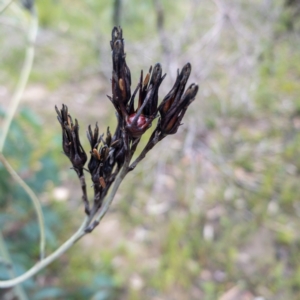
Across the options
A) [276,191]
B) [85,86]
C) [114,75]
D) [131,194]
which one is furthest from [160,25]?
[114,75]

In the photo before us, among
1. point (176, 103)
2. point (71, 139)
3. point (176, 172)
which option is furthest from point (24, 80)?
point (176, 172)

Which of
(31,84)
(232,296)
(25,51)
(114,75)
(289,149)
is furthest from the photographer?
(25,51)

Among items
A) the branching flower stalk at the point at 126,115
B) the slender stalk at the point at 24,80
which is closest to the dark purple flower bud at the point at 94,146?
the branching flower stalk at the point at 126,115

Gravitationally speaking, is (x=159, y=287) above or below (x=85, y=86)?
below

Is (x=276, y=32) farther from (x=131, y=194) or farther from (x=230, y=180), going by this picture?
(x=131, y=194)

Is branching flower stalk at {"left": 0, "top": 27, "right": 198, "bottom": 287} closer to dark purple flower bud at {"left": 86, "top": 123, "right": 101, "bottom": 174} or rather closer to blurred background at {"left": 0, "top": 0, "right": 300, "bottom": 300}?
dark purple flower bud at {"left": 86, "top": 123, "right": 101, "bottom": 174}

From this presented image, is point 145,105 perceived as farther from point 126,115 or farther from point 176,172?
point 176,172

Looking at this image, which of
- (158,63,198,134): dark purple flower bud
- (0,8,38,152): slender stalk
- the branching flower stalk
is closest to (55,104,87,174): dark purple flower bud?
the branching flower stalk
